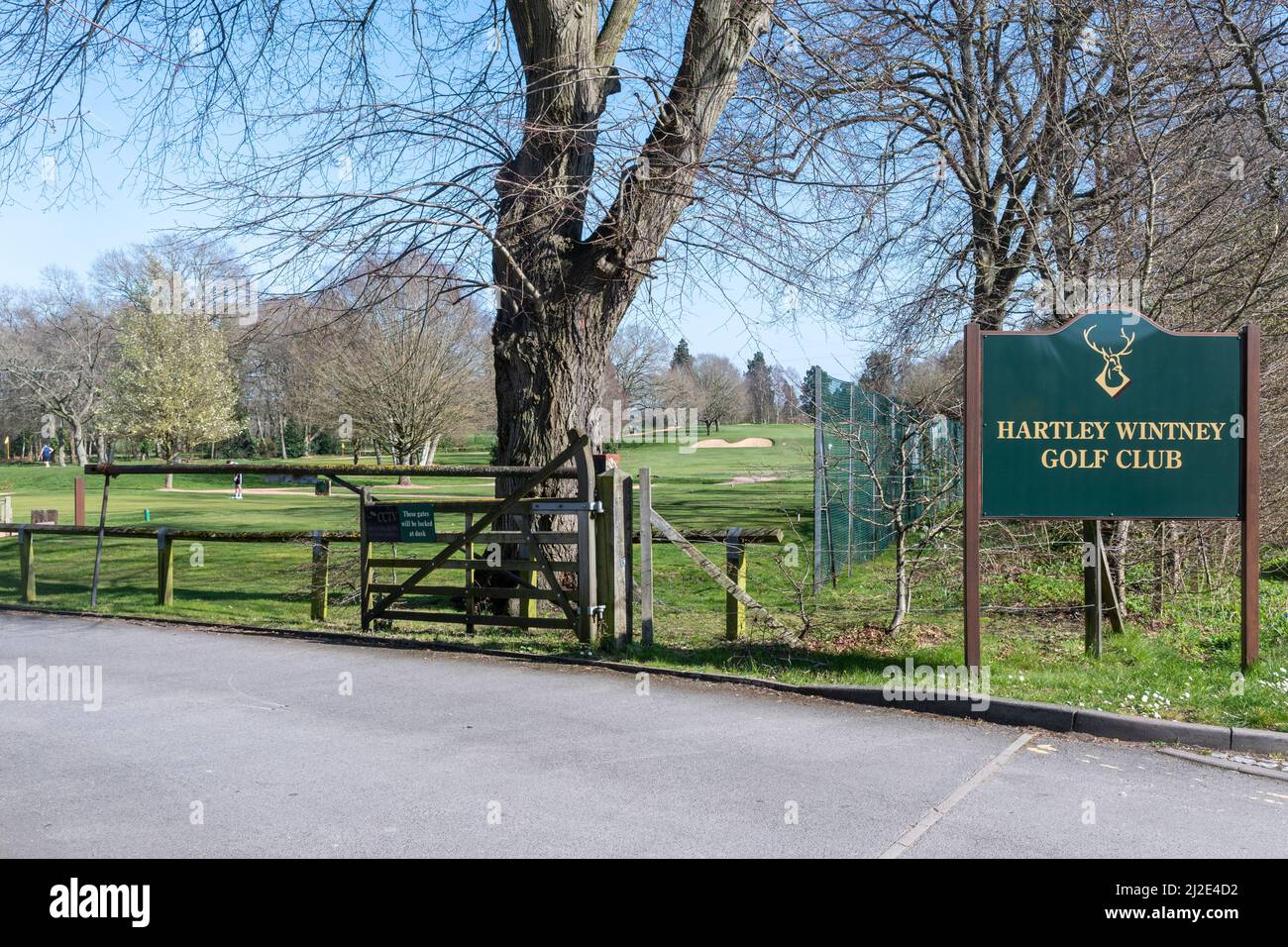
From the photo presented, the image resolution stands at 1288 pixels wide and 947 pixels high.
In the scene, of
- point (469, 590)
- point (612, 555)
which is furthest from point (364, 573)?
point (612, 555)

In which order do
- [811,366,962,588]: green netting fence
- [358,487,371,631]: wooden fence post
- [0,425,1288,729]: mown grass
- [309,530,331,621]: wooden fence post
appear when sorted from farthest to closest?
[309,530,331,621]: wooden fence post < [358,487,371,631]: wooden fence post < [811,366,962,588]: green netting fence < [0,425,1288,729]: mown grass

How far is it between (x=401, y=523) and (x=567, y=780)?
5.55 metres

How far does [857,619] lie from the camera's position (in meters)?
10.5

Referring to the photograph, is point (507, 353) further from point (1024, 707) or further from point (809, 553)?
point (1024, 707)

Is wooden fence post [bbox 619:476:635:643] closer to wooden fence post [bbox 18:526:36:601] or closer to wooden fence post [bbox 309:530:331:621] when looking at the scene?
wooden fence post [bbox 309:530:331:621]

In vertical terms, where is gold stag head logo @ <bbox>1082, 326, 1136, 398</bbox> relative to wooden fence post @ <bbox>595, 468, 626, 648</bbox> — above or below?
above

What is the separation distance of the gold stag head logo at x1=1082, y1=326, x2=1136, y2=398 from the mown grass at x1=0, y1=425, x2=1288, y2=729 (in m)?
2.29

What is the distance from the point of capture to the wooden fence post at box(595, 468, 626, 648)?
9664 millimetres

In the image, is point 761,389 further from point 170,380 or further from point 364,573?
point 170,380

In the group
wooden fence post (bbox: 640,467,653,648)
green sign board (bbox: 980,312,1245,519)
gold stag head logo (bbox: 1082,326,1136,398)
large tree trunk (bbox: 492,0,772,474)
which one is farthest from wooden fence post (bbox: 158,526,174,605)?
gold stag head logo (bbox: 1082,326,1136,398)

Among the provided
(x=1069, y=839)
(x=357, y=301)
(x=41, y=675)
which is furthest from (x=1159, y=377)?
(x=41, y=675)

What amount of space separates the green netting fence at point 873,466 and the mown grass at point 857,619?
405 millimetres

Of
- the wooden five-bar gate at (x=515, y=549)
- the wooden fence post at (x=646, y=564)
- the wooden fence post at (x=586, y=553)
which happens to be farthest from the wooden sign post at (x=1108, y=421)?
the wooden five-bar gate at (x=515, y=549)

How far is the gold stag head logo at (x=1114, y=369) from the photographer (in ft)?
27.7
